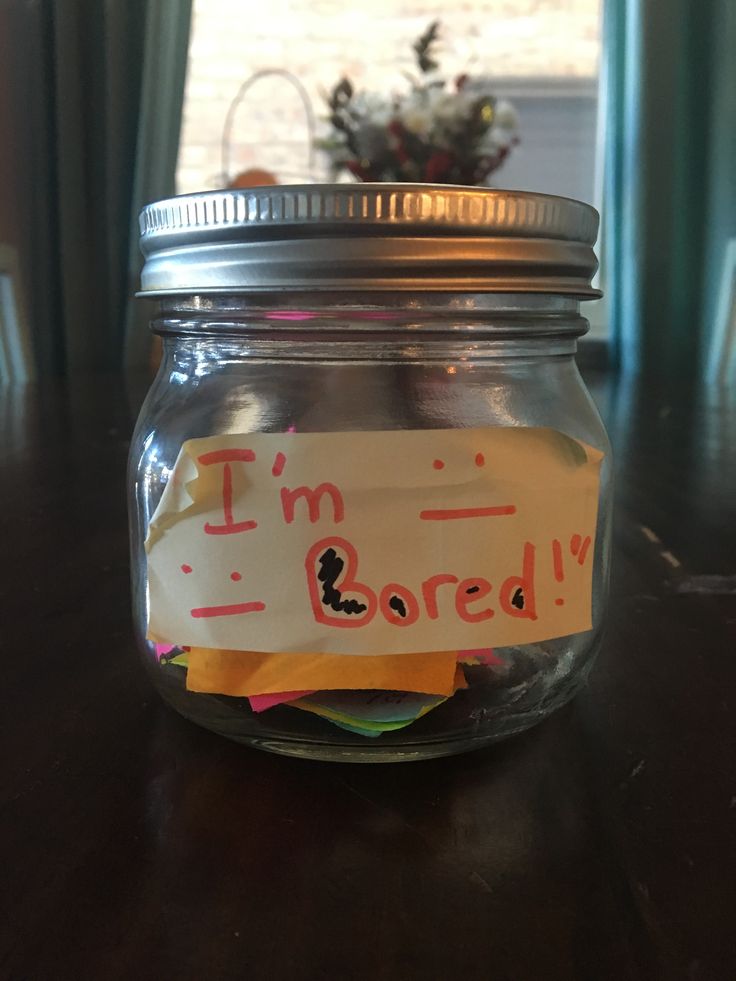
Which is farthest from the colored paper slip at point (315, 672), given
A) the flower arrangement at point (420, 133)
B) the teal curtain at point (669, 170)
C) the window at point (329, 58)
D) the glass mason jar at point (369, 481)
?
the window at point (329, 58)

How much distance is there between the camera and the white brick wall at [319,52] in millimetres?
2705

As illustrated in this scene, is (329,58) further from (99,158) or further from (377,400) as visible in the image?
(377,400)

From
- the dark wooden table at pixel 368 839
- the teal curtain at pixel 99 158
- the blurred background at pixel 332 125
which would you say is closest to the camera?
the dark wooden table at pixel 368 839

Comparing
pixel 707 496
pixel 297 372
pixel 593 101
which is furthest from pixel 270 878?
pixel 593 101

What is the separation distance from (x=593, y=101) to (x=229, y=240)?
2905mm

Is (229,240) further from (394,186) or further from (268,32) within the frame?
(268,32)

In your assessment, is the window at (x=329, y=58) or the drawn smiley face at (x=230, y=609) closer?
the drawn smiley face at (x=230, y=609)

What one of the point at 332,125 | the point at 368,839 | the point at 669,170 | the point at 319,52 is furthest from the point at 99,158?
the point at 368,839

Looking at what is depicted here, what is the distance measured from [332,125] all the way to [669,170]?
0.94 meters

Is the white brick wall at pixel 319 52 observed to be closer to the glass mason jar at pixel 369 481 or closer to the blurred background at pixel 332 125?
the blurred background at pixel 332 125

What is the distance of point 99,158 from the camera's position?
94.7 inches

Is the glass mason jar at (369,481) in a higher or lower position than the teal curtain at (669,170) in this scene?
lower

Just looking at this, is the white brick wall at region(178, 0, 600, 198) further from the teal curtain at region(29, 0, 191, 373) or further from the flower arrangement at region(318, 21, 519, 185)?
the flower arrangement at region(318, 21, 519, 185)

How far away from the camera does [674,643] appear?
407mm
